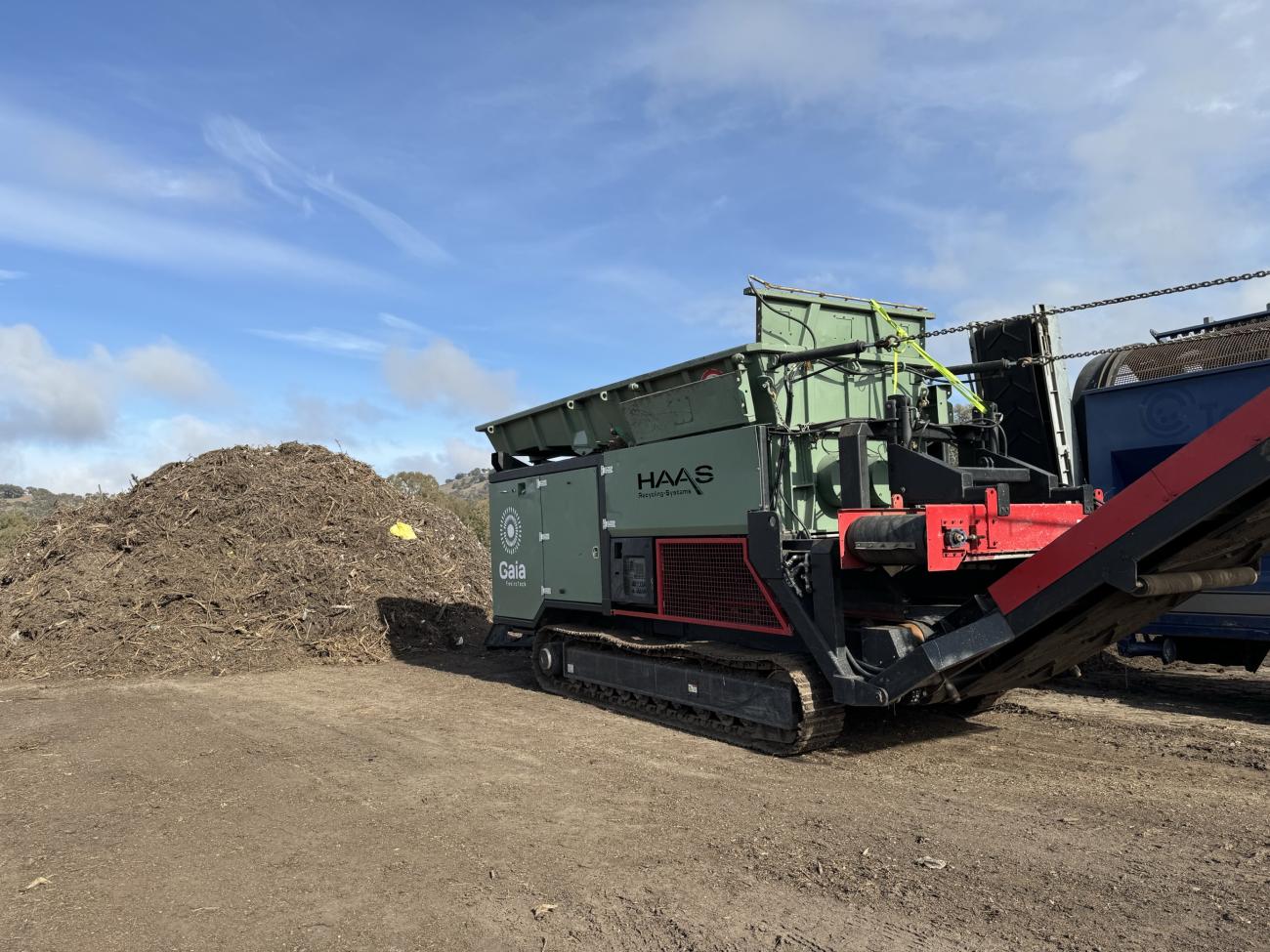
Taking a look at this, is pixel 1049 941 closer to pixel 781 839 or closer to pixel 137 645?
pixel 781 839

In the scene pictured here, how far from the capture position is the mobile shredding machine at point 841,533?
17.5 ft

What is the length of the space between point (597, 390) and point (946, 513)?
3968 mm

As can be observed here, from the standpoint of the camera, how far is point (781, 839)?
188 inches

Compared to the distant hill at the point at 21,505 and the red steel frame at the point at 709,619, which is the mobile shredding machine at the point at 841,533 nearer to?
the red steel frame at the point at 709,619

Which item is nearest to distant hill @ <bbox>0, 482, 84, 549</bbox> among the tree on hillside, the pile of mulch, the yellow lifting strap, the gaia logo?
the tree on hillside

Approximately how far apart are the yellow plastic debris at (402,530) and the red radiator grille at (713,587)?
847cm

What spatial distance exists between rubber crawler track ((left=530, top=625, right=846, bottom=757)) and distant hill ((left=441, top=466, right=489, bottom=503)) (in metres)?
49.1

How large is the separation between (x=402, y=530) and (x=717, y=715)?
956 cm

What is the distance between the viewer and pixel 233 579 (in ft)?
43.1

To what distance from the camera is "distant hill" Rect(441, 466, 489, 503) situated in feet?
197

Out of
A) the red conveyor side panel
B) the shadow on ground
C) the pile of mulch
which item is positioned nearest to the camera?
the red conveyor side panel

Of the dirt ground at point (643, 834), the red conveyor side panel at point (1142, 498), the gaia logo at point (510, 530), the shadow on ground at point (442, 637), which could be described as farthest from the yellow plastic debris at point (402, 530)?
the red conveyor side panel at point (1142, 498)

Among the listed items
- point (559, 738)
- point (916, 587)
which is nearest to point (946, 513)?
point (916, 587)

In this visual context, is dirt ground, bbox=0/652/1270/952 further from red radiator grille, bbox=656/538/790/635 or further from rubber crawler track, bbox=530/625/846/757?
red radiator grille, bbox=656/538/790/635
